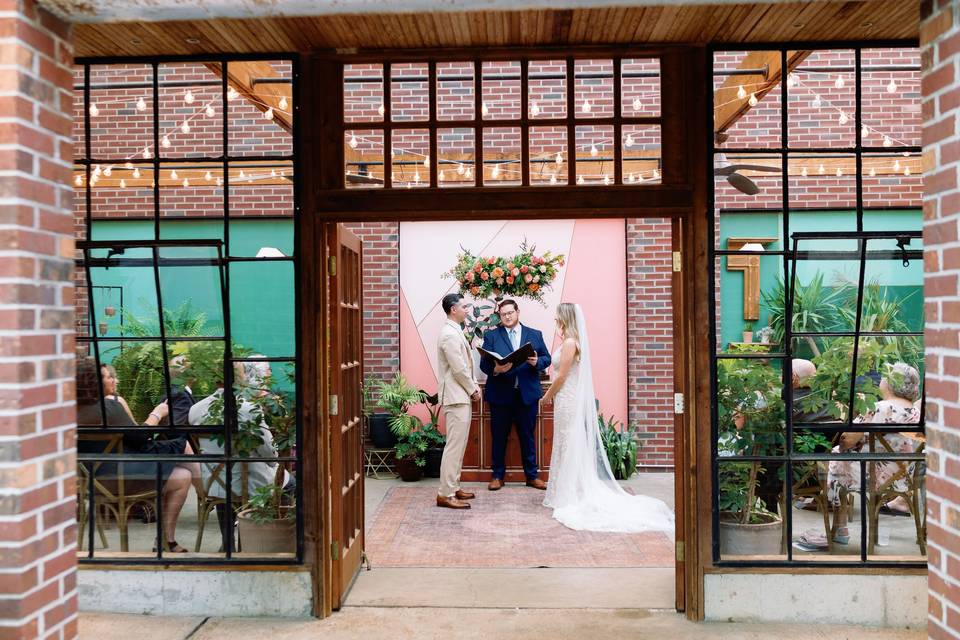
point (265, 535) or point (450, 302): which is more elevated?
point (450, 302)

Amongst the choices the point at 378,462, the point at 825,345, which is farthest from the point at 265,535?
the point at 378,462

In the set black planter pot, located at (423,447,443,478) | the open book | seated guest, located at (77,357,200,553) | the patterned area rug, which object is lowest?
the patterned area rug

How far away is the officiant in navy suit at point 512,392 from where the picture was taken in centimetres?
696

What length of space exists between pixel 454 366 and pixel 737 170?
10.2 feet

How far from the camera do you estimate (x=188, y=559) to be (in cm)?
391

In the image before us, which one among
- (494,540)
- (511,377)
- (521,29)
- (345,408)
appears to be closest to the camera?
(521,29)

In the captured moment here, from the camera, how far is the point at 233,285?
12.7ft

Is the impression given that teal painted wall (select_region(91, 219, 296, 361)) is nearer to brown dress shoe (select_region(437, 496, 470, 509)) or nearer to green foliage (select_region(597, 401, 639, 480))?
brown dress shoe (select_region(437, 496, 470, 509))

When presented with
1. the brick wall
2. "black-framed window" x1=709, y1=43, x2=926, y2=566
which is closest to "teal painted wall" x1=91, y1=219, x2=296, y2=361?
"black-framed window" x1=709, y1=43, x2=926, y2=566

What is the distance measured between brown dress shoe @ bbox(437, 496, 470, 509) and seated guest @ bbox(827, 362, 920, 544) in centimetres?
319

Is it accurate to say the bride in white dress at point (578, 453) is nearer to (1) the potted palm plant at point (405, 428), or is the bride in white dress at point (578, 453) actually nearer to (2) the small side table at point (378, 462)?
(1) the potted palm plant at point (405, 428)

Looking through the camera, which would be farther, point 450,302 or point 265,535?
point 450,302

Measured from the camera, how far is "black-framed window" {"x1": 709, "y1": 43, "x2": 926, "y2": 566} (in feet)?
12.3

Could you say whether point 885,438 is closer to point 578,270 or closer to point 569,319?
point 569,319
